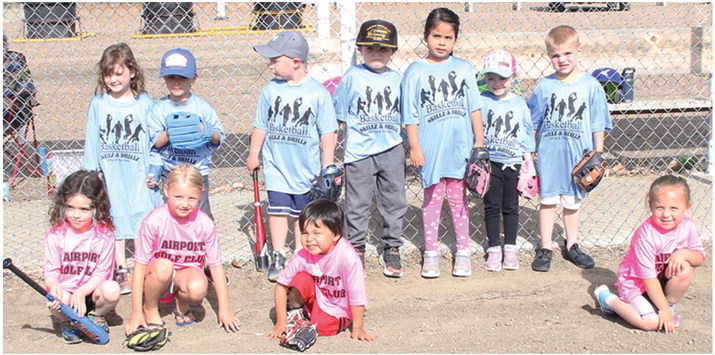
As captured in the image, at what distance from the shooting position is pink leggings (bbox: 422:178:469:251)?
15.8ft

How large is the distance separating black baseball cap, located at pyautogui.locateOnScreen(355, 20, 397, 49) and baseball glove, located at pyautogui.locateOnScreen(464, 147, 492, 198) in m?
0.78

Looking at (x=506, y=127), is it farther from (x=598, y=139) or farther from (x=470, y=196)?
(x=470, y=196)

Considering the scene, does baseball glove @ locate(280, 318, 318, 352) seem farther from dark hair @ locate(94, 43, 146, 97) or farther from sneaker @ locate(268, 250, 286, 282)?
dark hair @ locate(94, 43, 146, 97)

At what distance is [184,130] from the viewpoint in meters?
4.45

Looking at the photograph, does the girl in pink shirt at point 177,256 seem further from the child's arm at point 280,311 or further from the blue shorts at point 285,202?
the blue shorts at point 285,202

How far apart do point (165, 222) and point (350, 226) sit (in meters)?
1.18

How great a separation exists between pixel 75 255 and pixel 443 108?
85.9 inches

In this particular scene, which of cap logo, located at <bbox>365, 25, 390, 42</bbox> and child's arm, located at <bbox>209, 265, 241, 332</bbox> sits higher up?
cap logo, located at <bbox>365, 25, 390, 42</bbox>

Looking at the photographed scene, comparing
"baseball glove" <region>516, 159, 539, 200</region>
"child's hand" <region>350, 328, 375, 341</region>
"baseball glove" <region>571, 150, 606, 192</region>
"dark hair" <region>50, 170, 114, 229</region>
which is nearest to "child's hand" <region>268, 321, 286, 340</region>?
"child's hand" <region>350, 328, 375, 341</region>

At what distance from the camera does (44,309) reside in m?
4.50

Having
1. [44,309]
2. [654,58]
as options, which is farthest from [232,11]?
[44,309]

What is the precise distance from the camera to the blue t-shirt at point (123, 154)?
459cm

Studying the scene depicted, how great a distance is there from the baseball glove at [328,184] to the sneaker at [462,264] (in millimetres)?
954

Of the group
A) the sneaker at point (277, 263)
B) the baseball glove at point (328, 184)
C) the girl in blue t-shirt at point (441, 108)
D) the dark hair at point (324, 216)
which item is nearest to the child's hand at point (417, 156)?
the girl in blue t-shirt at point (441, 108)
